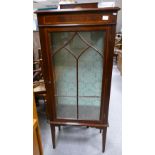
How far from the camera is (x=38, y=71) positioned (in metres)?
2.27

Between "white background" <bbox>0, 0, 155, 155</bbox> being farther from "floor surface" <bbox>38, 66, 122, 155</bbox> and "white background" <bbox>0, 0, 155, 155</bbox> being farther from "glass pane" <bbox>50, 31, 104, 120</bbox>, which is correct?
"floor surface" <bbox>38, 66, 122, 155</bbox>

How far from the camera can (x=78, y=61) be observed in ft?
4.15

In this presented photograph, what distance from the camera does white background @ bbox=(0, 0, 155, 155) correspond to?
69 centimetres

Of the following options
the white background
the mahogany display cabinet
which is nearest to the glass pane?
the mahogany display cabinet

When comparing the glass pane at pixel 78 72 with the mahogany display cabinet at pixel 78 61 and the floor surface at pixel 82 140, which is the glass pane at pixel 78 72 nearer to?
the mahogany display cabinet at pixel 78 61
